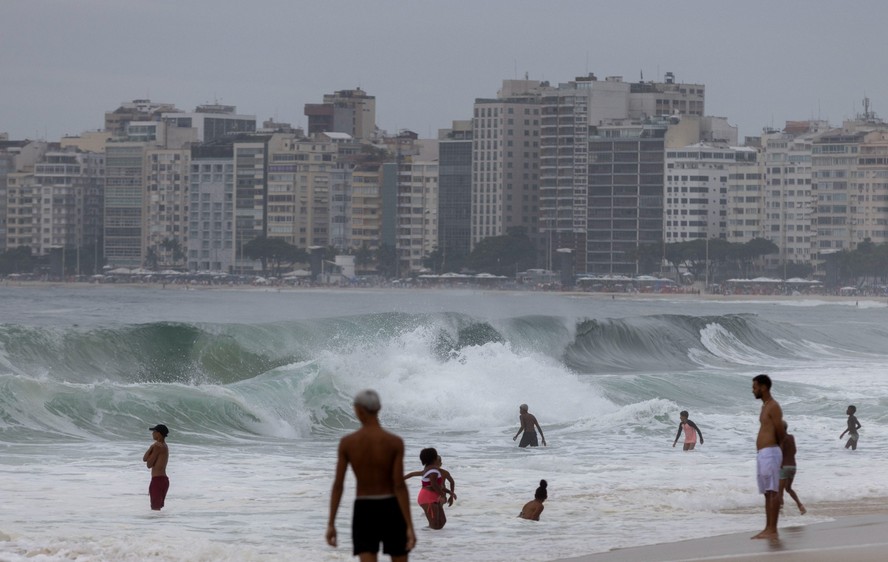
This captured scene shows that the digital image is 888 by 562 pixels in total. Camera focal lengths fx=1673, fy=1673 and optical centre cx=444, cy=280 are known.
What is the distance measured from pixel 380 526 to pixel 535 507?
6369 mm

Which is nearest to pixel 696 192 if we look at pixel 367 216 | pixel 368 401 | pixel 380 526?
pixel 367 216

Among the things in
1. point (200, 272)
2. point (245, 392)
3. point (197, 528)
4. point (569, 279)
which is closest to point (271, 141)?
point (200, 272)

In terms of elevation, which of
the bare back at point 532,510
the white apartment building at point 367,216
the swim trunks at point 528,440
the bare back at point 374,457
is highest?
the white apartment building at point 367,216

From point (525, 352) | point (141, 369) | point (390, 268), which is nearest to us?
point (141, 369)

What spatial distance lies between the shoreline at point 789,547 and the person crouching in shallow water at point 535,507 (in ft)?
5.41

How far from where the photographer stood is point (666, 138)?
17975cm

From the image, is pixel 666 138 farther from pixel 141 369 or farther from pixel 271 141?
pixel 141 369

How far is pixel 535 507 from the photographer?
49.4ft

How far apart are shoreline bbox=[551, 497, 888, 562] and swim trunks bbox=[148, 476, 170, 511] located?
409cm

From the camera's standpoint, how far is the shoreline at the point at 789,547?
40.1 feet

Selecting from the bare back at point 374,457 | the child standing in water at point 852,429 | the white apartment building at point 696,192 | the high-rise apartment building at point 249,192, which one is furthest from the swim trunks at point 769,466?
the high-rise apartment building at point 249,192

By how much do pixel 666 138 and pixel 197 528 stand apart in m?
168

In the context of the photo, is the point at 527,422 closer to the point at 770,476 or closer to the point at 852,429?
the point at 852,429

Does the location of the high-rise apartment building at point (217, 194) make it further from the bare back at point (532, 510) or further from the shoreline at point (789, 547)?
the shoreline at point (789, 547)
